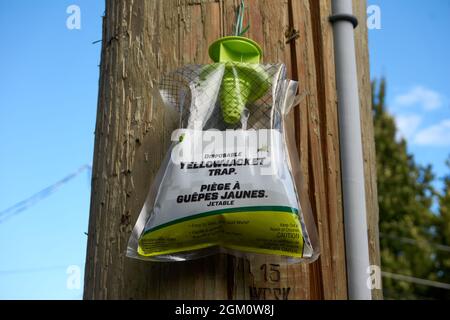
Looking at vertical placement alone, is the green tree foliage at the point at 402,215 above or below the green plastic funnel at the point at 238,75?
above

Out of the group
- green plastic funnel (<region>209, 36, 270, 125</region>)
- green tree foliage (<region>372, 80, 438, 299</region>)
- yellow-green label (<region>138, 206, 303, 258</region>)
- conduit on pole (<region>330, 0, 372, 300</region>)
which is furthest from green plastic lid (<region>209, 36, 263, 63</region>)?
green tree foliage (<region>372, 80, 438, 299</region>)

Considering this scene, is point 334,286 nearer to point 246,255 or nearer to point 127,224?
point 246,255

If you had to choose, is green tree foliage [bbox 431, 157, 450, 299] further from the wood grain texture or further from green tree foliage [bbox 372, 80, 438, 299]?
the wood grain texture

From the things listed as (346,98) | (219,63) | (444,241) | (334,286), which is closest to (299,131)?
(346,98)

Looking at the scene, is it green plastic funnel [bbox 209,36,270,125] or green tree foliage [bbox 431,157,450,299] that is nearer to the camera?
green plastic funnel [bbox 209,36,270,125]

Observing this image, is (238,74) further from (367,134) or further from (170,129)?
(367,134)

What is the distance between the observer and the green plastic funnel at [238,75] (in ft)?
3.83

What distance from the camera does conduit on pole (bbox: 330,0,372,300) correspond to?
120cm

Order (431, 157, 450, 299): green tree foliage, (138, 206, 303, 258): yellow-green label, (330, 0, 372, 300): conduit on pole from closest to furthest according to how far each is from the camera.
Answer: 1. (138, 206, 303, 258): yellow-green label
2. (330, 0, 372, 300): conduit on pole
3. (431, 157, 450, 299): green tree foliage

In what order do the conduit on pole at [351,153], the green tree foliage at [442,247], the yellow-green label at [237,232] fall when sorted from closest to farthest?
1. the yellow-green label at [237,232]
2. the conduit on pole at [351,153]
3. the green tree foliage at [442,247]

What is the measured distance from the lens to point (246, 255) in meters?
1.16

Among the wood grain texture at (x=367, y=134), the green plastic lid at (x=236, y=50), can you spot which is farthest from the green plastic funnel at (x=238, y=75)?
the wood grain texture at (x=367, y=134)

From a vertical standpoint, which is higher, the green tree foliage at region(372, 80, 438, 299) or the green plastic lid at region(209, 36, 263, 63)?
the green tree foliage at region(372, 80, 438, 299)

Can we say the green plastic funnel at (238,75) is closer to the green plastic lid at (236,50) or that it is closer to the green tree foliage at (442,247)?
the green plastic lid at (236,50)
